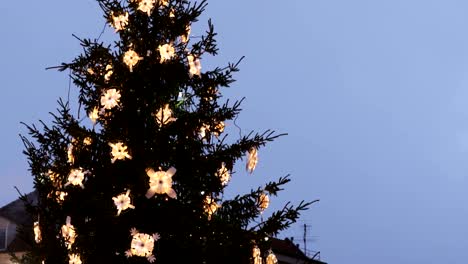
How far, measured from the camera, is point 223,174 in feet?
24.7

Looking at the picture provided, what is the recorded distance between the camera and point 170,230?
22.7 ft

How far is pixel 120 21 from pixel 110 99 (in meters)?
1.25

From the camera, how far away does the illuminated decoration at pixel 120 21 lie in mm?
7914

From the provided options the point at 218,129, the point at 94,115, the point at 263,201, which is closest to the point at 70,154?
the point at 94,115

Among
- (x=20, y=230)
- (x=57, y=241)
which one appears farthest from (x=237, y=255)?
(x=20, y=230)

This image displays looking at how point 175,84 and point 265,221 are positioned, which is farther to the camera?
point 175,84

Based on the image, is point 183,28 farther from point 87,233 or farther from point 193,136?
point 87,233

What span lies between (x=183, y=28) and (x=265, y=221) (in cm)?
267

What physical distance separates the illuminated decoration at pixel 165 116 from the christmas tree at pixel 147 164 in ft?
0.04

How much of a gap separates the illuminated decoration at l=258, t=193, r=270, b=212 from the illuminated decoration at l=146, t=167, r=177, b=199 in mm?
1166

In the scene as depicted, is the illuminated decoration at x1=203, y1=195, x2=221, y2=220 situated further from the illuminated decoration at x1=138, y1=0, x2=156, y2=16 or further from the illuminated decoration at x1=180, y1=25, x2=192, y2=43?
the illuminated decoration at x1=138, y1=0, x2=156, y2=16

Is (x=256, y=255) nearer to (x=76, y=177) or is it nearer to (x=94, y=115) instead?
(x=76, y=177)

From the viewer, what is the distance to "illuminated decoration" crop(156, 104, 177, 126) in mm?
7211

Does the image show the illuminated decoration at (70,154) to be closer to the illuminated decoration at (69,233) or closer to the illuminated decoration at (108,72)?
the illuminated decoration at (69,233)
